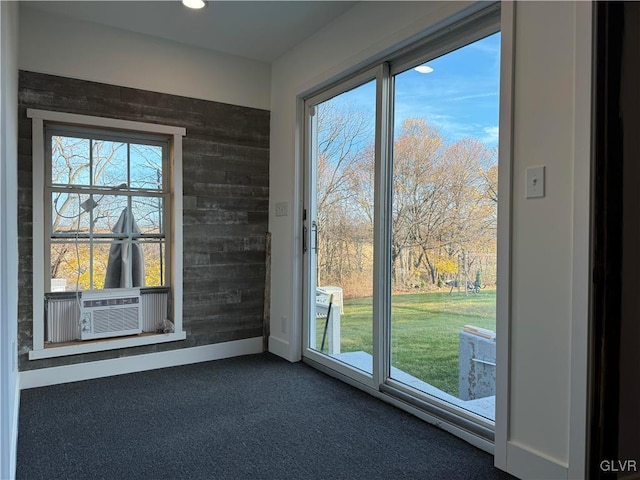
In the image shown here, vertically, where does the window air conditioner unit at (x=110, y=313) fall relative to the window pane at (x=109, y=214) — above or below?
below

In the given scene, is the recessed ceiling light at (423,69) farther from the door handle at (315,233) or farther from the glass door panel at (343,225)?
the door handle at (315,233)

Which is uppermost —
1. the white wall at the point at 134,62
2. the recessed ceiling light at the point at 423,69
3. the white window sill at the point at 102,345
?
the white wall at the point at 134,62

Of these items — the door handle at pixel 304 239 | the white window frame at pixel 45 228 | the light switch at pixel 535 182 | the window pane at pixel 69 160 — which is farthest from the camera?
the door handle at pixel 304 239

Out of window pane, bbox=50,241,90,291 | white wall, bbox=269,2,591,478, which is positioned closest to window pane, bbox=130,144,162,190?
window pane, bbox=50,241,90,291

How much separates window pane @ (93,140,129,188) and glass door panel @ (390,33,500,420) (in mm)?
2043

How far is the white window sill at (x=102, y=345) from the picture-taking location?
2979 mm

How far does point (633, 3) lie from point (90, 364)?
11.9 ft

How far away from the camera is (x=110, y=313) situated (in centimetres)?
326

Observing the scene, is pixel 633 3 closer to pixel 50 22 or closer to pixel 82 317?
pixel 50 22

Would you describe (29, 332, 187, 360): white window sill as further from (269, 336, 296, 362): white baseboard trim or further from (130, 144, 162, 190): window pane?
(130, 144, 162, 190): window pane

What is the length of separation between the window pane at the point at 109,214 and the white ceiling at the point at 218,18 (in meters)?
1.24

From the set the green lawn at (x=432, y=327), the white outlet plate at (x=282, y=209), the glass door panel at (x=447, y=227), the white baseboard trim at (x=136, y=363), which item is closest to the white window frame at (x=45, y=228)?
the white baseboard trim at (x=136, y=363)

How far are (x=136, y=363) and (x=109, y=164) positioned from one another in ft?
4.92

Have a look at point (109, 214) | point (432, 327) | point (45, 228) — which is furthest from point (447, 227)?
point (45, 228)
